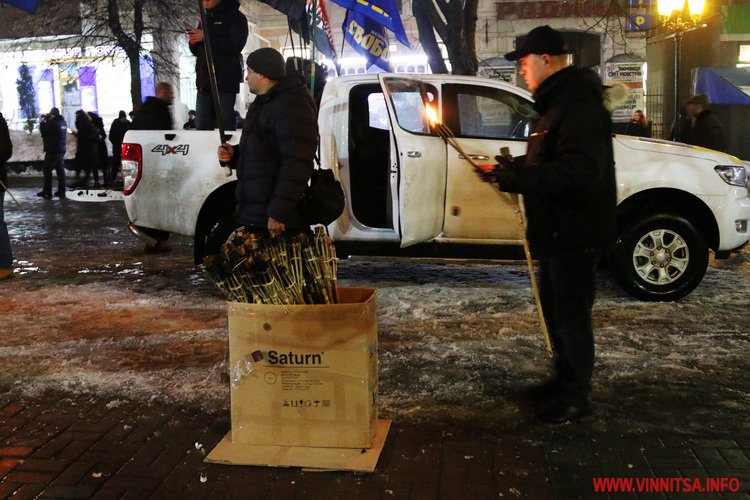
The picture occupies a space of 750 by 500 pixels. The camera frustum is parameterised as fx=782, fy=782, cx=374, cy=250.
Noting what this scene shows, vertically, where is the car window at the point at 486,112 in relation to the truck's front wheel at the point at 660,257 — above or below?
above

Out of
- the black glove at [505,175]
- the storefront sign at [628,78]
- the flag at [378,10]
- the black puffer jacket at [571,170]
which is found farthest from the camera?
the storefront sign at [628,78]

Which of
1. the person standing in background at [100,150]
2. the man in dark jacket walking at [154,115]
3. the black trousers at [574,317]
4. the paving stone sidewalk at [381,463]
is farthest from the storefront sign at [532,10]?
the paving stone sidewalk at [381,463]

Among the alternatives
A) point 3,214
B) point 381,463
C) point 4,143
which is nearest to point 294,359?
point 381,463

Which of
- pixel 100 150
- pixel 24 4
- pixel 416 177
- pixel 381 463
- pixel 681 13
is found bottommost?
pixel 381 463

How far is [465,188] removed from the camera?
6832mm

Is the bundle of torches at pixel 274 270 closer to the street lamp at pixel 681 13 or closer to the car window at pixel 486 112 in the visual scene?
the car window at pixel 486 112

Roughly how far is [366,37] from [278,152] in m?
7.53

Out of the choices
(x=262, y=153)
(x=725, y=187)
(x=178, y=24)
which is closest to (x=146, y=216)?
(x=262, y=153)

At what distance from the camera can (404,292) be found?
7285mm

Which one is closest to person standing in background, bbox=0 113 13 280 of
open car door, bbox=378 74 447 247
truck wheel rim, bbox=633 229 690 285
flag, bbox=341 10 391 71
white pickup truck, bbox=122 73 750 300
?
white pickup truck, bbox=122 73 750 300

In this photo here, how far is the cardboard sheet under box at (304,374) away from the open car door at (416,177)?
2.97 metres

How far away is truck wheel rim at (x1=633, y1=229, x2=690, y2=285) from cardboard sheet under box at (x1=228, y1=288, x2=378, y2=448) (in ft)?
12.7

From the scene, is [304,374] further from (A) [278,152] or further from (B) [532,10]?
(B) [532,10]

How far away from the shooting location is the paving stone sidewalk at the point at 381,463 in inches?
138
